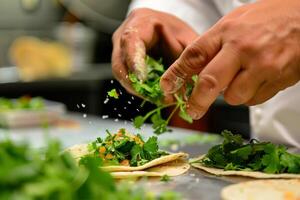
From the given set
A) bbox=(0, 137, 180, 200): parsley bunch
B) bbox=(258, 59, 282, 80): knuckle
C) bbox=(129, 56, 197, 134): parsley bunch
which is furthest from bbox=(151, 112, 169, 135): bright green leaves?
bbox=(0, 137, 180, 200): parsley bunch

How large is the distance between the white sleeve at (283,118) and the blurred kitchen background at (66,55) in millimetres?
1640

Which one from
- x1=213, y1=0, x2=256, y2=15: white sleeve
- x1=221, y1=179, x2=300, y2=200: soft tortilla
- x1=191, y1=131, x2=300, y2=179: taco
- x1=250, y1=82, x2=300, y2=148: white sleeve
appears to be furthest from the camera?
x1=213, y1=0, x2=256, y2=15: white sleeve

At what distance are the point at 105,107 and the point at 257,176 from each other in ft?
10.4

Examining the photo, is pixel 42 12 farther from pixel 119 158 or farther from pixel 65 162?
pixel 65 162

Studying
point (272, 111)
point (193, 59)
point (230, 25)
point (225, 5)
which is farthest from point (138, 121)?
point (225, 5)

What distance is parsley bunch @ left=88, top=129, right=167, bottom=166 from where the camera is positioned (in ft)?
5.20

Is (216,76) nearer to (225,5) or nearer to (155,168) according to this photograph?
(155,168)

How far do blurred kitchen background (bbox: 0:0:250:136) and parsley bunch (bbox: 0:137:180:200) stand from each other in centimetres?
287

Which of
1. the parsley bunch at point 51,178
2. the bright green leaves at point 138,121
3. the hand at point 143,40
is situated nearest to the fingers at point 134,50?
the hand at point 143,40

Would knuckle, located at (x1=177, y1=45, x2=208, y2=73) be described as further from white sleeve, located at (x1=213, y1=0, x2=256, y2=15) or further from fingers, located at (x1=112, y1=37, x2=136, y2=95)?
white sleeve, located at (x1=213, y1=0, x2=256, y2=15)

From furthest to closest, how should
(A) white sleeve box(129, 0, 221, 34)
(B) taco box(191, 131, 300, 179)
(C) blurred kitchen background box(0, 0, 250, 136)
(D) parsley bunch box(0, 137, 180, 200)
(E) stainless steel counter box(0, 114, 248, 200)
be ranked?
(C) blurred kitchen background box(0, 0, 250, 136)
(A) white sleeve box(129, 0, 221, 34)
(B) taco box(191, 131, 300, 179)
(E) stainless steel counter box(0, 114, 248, 200)
(D) parsley bunch box(0, 137, 180, 200)

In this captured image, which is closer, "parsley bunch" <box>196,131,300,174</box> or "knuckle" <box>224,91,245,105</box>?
"knuckle" <box>224,91,245,105</box>

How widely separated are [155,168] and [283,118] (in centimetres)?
57

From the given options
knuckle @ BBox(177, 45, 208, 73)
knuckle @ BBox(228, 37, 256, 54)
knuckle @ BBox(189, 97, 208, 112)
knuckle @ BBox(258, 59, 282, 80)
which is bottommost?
knuckle @ BBox(189, 97, 208, 112)
